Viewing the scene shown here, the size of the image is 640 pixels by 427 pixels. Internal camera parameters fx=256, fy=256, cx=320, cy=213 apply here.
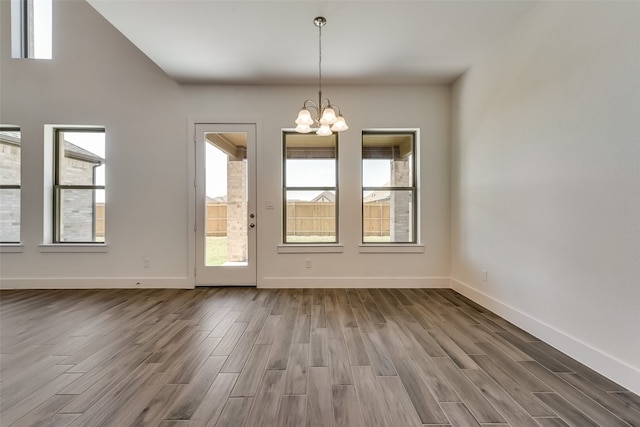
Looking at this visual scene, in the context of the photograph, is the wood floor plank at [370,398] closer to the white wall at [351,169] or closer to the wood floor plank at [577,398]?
the wood floor plank at [577,398]

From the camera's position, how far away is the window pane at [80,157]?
3713mm

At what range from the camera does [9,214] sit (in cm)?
367

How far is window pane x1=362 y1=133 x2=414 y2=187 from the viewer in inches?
151

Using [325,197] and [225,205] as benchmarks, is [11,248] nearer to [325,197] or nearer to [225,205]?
[225,205]

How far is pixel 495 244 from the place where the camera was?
108 inches

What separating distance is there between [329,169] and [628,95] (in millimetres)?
2846

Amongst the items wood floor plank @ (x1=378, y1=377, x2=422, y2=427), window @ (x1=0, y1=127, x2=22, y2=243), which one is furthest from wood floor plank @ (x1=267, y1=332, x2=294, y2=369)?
window @ (x1=0, y1=127, x2=22, y2=243)

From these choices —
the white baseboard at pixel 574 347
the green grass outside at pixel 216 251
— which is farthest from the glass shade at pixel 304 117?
the white baseboard at pixel 574 347

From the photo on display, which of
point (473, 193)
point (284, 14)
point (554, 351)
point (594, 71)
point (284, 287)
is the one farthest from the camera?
point (284, 287)

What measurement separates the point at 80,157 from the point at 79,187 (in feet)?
1.47

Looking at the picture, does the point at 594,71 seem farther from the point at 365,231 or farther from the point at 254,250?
the point at 254,250

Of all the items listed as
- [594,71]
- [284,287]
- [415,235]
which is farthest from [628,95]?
[284,287]

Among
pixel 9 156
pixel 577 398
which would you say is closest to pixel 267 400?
pixel 577 398

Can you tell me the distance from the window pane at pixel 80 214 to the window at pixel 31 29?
1931 mm
